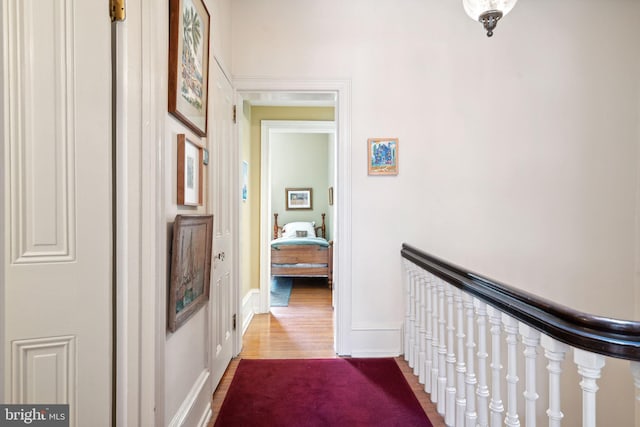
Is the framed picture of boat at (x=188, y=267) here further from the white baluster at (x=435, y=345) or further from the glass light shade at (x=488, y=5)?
the glass light shade at (x=488, y=5)

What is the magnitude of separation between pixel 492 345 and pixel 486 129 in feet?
5.96

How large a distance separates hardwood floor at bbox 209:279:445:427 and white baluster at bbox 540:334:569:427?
90 centimetres

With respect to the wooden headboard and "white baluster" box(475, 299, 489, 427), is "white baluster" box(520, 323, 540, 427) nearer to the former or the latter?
"white baluster" box(475, 299, 489, 427)

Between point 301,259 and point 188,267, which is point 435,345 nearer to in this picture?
point 188,267

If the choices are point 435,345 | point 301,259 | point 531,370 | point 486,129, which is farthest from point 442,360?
point 301,259

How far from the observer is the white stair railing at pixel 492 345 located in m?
0.76

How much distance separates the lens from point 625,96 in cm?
241

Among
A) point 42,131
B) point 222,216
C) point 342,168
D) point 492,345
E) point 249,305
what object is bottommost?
point 249,305

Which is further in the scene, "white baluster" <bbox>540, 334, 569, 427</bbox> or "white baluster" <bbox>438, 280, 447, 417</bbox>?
"white baluster" <bbox>438, 280, 447, 417</bbox>

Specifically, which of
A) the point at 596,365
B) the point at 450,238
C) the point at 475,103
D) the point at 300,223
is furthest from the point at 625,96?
the point at 300,223

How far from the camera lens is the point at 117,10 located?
100cm

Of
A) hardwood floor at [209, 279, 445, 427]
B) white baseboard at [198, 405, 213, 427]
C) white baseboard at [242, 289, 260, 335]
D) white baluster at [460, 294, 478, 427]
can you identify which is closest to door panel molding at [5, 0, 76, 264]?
white baseboard at [198, 405, 213, 427]

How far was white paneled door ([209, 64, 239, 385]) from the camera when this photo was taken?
1896mm

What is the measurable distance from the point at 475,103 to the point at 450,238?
3.54 ft
